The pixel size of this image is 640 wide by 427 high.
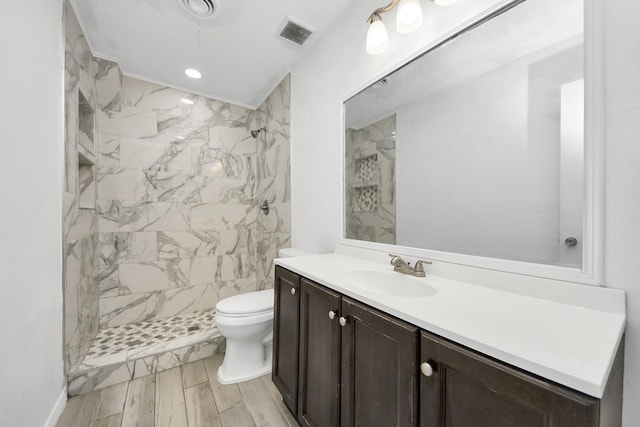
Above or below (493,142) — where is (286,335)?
below

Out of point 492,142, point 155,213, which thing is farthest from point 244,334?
point 492,142

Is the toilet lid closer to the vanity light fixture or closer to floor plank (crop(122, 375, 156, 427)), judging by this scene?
floor plank (crop(122, 375, 156, 427))

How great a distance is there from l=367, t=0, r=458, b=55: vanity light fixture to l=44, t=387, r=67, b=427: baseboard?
2.61 metres

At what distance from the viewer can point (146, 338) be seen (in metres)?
2.10

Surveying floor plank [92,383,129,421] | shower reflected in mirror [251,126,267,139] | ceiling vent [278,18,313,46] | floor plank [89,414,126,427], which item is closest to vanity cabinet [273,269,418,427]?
floor plank [89,414,126,427]

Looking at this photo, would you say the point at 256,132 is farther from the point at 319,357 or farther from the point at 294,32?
the point at 319,357

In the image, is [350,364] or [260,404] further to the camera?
[260,404]

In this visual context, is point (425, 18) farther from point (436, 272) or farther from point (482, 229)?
point (436, 272)

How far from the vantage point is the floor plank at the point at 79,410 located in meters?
1.37

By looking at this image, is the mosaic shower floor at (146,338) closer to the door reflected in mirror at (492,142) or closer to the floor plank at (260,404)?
the floor plank at (260,404)

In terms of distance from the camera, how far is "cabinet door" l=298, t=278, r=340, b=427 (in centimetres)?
99

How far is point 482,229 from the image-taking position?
101 cm

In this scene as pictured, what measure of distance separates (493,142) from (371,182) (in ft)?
2.29

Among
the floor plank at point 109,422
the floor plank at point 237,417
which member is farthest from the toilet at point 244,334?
the floor plank at point 109,422
